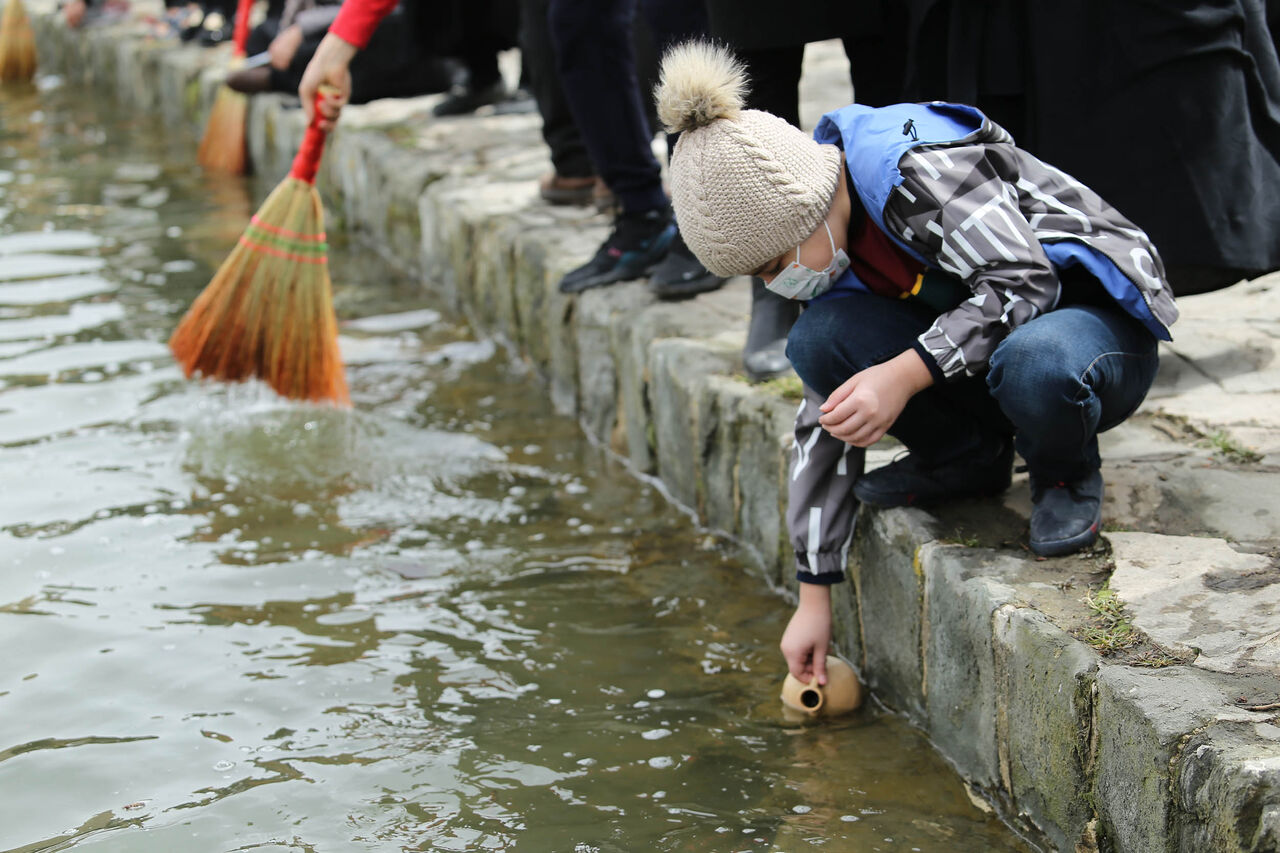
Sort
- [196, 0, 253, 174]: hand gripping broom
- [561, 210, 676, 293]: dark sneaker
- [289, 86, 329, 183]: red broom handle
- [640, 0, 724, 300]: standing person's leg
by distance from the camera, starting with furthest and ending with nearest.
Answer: [196, 0, 253, 174]: hand gripping broom
[561, 210, 676, 293]: dark sneaker
[289, 86, 329, 183]: red broom handle
[640, 0, 724, 300]: standing person's leg

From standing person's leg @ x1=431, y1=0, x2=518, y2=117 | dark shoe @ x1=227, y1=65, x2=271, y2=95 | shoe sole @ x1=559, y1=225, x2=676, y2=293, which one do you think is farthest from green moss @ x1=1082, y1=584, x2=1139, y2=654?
dark shoe @ x1=227, y1=65, x2=271, y2=95

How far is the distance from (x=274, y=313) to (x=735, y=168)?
1972 mm

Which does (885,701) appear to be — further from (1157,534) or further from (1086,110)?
(1086,110)

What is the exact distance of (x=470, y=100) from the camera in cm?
627

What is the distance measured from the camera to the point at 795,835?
198cm

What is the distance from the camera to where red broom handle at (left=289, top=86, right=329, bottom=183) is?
11.2 feet

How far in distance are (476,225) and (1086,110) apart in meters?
2.63

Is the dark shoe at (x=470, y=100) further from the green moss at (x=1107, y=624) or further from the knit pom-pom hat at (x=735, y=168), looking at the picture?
the green moss at (x=1107, y=624)

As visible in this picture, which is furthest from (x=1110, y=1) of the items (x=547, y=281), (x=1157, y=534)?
(x=547, y=281)

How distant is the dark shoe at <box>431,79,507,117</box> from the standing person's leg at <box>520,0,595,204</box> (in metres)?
1.67

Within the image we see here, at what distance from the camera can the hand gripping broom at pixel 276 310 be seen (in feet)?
11.8

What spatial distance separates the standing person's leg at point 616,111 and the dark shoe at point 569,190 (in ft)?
2.91

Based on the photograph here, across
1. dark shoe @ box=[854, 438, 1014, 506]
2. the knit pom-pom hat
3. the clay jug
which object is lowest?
the clay jug

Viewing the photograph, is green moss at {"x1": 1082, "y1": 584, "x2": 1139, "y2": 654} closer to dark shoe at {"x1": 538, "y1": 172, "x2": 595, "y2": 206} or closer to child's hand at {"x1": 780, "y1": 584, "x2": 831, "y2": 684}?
child's hand at {"x1": 780, "y1": 584, "x2": 831, "y2": 684}
